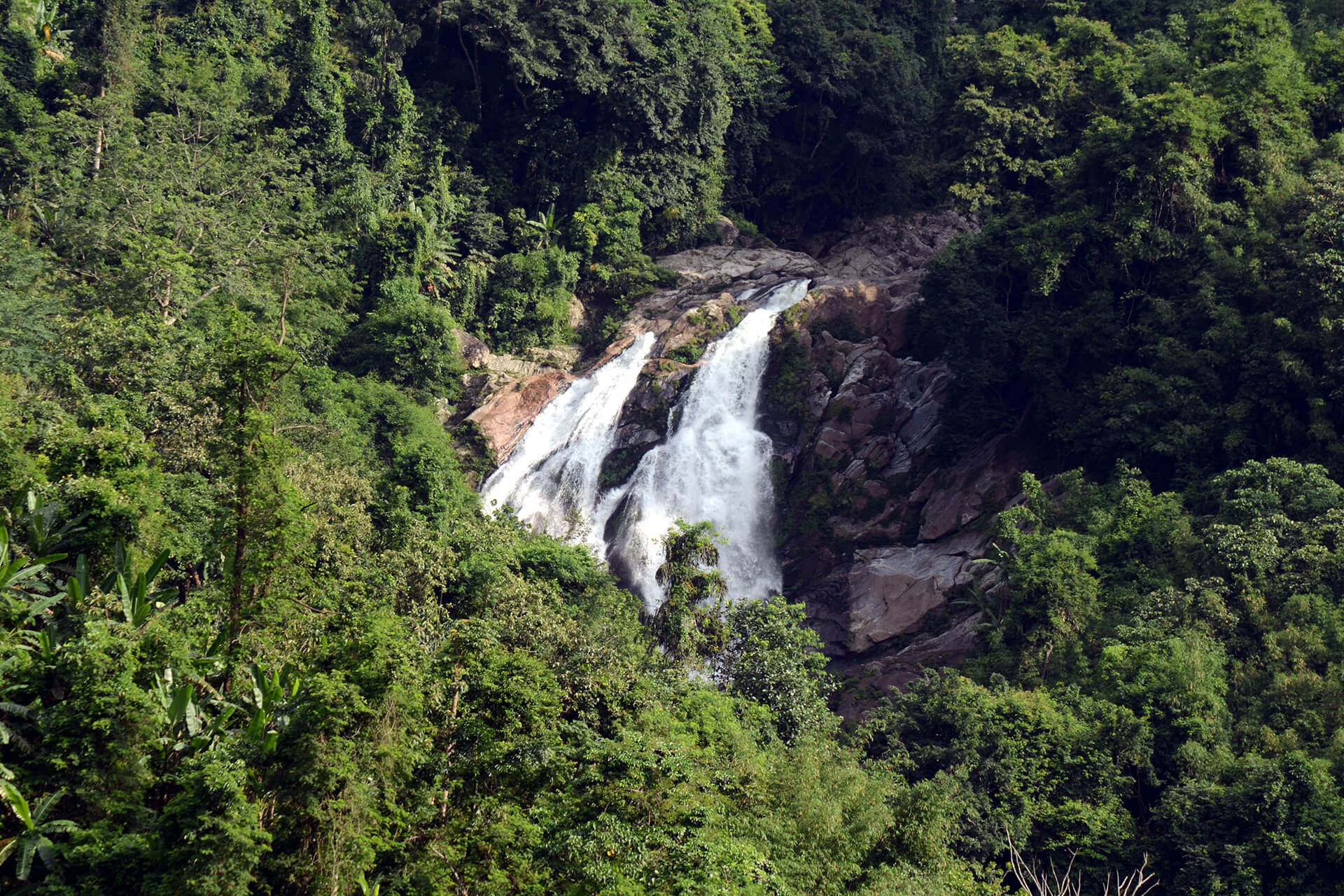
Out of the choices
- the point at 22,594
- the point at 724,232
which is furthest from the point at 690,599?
the point at 724,232

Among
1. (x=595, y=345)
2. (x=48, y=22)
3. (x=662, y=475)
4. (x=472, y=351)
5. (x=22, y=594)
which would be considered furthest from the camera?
(x=595, y=345)

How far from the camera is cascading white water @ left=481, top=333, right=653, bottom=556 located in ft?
108

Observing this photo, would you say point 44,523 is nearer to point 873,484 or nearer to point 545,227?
point 873,484

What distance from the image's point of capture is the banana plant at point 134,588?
14055 millimetres

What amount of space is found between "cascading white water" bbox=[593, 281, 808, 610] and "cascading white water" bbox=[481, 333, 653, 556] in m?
0.70

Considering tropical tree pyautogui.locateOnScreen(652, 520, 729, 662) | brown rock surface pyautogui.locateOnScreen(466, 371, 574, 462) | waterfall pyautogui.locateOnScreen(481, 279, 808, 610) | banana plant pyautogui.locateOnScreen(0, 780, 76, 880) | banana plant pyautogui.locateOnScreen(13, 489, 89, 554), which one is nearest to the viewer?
banana plant pyautogui.locateOnScreen(0, 780, 76, 880)

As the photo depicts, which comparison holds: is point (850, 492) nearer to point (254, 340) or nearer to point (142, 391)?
point (142, 391)

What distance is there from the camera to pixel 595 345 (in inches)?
1491

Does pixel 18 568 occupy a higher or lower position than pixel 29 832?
higher

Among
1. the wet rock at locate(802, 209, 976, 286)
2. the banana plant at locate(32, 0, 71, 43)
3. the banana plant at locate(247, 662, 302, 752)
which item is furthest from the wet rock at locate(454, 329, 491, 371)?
the banana plant at locate(247, 662, 302, 752)

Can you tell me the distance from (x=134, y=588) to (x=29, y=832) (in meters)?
3.36

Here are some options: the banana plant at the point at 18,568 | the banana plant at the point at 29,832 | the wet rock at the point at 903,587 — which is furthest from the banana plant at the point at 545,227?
the banana plant at the point at 29,832

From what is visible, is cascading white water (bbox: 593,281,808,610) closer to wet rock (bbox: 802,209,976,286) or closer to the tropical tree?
the tropical tree

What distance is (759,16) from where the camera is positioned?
4469 cm
